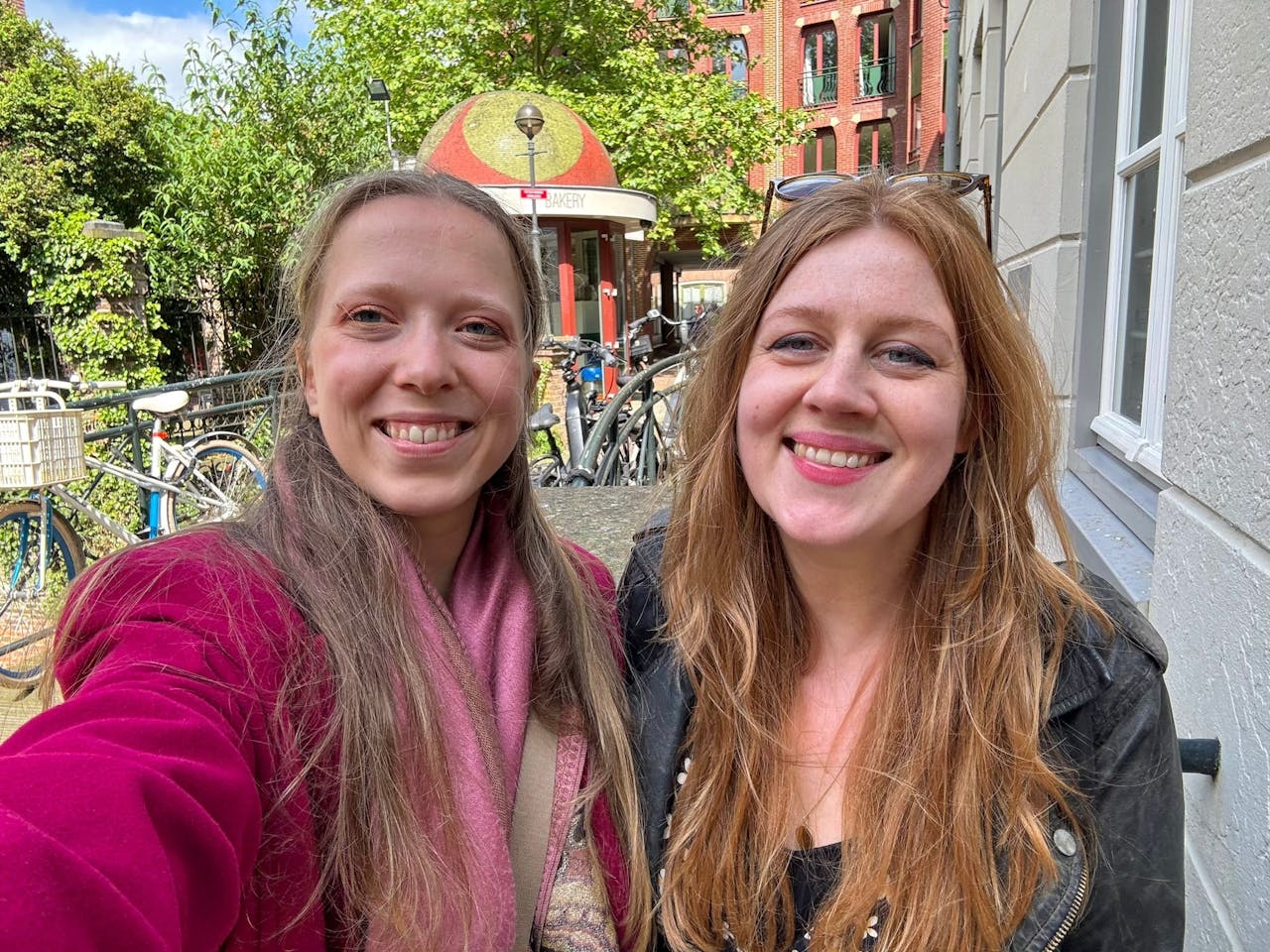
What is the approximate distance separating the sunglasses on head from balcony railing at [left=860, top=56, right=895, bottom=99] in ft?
95.1

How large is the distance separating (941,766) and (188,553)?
1.14 metres

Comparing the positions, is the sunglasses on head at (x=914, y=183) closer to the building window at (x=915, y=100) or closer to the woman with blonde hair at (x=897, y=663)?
the woman with blonde hair at (x=897, y=663)

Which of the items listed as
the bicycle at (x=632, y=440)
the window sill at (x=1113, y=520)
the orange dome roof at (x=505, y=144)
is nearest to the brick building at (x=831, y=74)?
the orange dome roof at (x=505, y=144)

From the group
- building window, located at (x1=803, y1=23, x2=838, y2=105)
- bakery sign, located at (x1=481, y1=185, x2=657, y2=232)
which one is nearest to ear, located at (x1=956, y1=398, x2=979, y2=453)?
bakery sign, located at (x1=481, y1=185, x2=657, y2=232)

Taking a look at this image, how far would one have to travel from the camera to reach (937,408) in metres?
1.35

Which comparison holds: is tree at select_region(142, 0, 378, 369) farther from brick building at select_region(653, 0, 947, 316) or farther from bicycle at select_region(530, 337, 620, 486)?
brick building at select_region(653, 0, 947, 316)

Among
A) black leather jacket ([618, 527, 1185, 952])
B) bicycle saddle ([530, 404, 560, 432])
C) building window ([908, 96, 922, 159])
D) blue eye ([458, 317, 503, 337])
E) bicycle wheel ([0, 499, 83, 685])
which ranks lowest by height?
bicycle wheel ([0, 499, 83, 685])

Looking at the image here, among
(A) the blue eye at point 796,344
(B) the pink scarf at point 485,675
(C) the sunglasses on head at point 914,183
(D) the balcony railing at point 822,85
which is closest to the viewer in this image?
(B) the pink scarf at point 485,675

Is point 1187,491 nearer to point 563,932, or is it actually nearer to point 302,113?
point 563,932

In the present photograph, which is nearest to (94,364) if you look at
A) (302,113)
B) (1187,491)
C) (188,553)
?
(302,113)

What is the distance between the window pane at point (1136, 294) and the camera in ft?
8.84

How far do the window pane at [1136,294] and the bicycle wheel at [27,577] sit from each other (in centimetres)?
524

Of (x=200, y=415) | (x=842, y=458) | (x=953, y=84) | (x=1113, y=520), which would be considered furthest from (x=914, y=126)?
(x=842, y=458)

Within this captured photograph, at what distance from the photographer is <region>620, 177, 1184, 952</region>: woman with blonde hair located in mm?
1271
